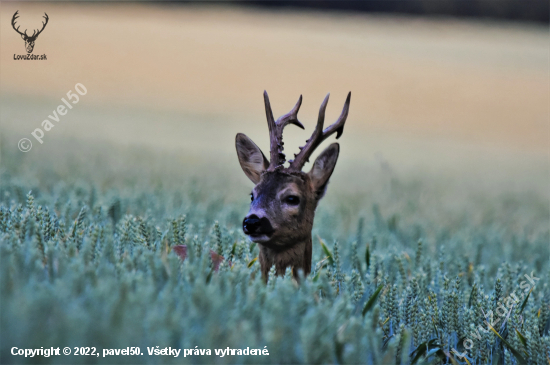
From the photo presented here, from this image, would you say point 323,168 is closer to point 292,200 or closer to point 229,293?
point 292,200

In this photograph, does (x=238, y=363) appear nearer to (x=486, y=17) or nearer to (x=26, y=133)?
(x=26, y=133)

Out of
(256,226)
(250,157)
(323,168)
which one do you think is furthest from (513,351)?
(250,157)

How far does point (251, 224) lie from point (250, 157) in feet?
3.01

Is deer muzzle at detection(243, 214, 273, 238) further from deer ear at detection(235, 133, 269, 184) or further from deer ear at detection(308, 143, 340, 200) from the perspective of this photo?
deer ear at detection(235, 133, 269, 184)

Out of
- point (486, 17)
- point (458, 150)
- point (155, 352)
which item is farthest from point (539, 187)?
point (486, 17)

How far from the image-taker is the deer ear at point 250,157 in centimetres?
473

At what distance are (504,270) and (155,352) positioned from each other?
368 centimetres

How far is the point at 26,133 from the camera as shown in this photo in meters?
10.8

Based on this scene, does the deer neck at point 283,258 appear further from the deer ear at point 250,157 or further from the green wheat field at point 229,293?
the deer ear at point 250,157

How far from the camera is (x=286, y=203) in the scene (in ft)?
13.8

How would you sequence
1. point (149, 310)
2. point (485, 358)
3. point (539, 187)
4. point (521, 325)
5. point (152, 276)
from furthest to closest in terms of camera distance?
1. point (539, 187)
2. point (521, 325)
3. point (485, 358)
4. point (152, 276)
5. point (149, 310)

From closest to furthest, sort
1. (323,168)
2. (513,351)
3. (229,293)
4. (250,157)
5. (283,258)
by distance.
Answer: (229,293) < (513,351) < (283,258) < (323,168) < (250,157)

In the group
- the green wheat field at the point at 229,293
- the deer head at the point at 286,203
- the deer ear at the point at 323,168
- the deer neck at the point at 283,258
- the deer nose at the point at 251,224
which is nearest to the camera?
the green wheat field at the point at 229,293

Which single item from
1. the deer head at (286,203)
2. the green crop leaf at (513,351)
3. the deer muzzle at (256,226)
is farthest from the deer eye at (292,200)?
the green crop leaf at (513,351)
